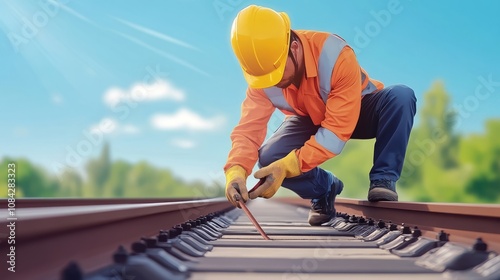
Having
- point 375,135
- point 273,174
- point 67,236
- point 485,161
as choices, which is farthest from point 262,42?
point 485,161

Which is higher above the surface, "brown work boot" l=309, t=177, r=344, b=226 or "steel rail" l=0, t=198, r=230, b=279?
"brown work boot" l=309, t=177, r=344, b=226

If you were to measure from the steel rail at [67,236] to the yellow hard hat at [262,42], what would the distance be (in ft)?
4.91

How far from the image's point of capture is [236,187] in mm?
3785

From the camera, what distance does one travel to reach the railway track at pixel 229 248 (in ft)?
5.13

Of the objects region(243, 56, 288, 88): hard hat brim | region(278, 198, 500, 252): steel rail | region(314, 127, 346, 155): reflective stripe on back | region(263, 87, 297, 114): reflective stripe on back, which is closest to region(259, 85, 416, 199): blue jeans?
region(263, 87, 297, 114): reflective stripe on back

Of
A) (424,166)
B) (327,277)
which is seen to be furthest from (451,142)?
(327,277)

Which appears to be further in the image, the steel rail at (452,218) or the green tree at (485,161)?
the green tree at (485,161)

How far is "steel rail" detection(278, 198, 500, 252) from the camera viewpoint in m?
2.42

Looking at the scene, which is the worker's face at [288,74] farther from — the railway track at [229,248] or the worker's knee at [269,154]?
the railway track at [229,248]

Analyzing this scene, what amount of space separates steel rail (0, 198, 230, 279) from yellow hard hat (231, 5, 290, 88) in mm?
1497

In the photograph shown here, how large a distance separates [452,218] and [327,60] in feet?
5.01

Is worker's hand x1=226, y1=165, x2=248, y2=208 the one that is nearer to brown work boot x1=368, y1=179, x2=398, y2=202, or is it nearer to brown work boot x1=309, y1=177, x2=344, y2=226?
brown work boot x1=368, y1=179, x2=398, y2=202

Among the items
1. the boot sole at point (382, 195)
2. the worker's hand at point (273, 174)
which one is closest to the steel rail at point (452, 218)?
the boot sole at point (382, 195)

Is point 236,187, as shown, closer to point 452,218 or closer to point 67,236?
point 452,218
